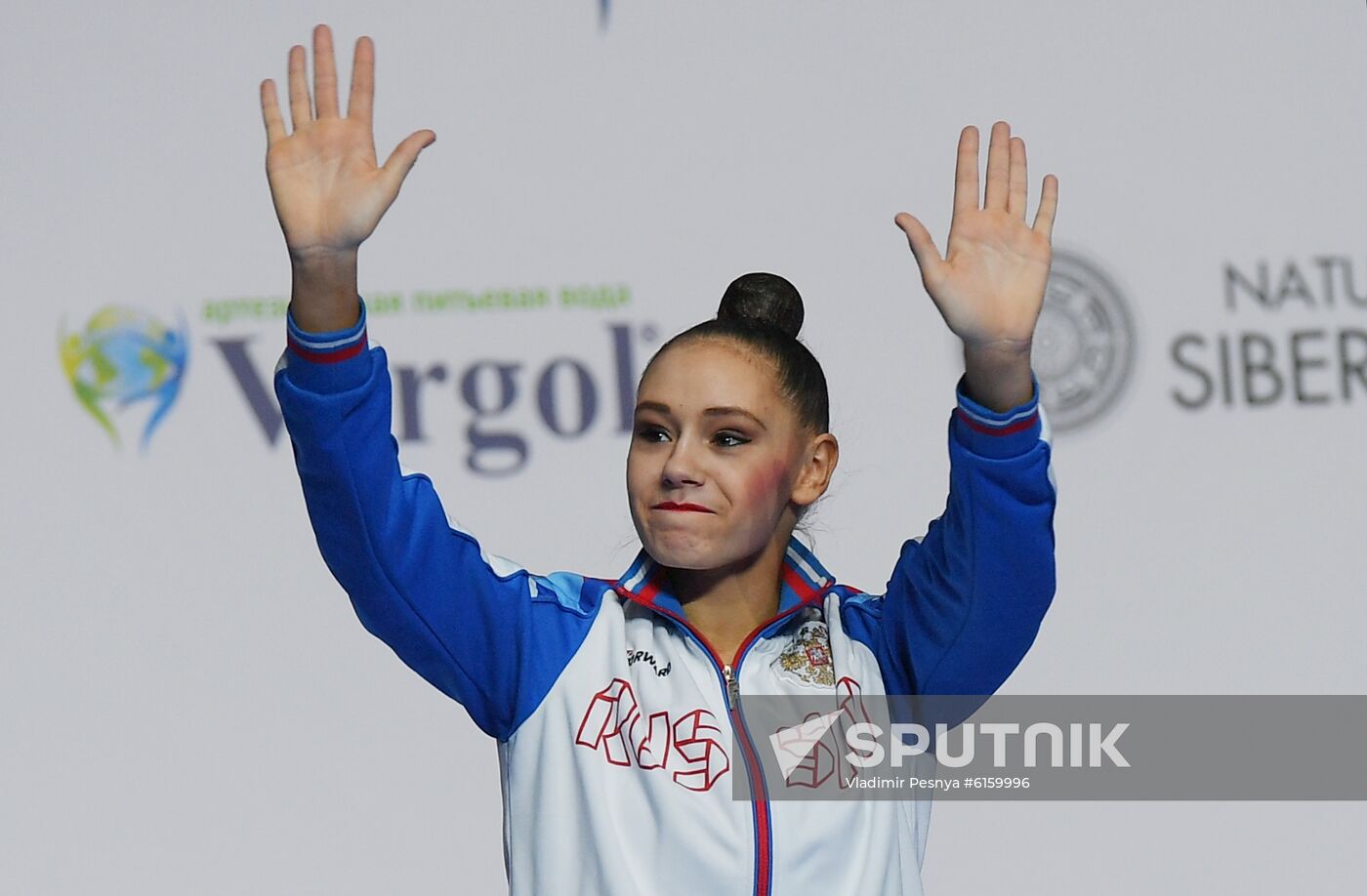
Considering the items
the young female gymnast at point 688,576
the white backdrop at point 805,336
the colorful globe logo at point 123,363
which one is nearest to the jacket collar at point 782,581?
the young female gymnast at point 688,576

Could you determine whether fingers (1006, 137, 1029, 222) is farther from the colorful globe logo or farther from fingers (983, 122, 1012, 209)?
the colorful globe logo

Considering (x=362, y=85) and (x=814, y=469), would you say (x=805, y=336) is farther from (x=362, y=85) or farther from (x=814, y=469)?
(x=362, y=85)

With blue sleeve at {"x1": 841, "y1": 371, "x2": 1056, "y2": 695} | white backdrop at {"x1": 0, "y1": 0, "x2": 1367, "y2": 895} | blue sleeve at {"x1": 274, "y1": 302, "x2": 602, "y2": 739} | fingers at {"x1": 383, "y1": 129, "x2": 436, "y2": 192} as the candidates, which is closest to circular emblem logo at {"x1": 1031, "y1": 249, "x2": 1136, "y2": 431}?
white backdrop at {"x1": 0, "y1": 0, "x2": 1367, "y2": 895}

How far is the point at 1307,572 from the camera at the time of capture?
262cm

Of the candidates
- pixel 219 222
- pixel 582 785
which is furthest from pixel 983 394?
pixel 219 222

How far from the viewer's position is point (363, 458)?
126cm

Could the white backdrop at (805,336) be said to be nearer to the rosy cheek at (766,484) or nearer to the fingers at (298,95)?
the rosy cheek at (766,484)

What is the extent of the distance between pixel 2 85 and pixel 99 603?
0.82 m

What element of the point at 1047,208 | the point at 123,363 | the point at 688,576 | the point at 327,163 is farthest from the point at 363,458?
the point at 123,363

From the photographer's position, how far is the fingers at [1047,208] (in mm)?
1339

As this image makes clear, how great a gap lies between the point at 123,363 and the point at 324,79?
1549 mm

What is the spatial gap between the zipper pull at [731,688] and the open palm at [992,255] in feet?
1.09

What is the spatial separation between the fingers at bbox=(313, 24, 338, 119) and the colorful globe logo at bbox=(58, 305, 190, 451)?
1.49 metres

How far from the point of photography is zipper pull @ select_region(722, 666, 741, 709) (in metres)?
1.40
